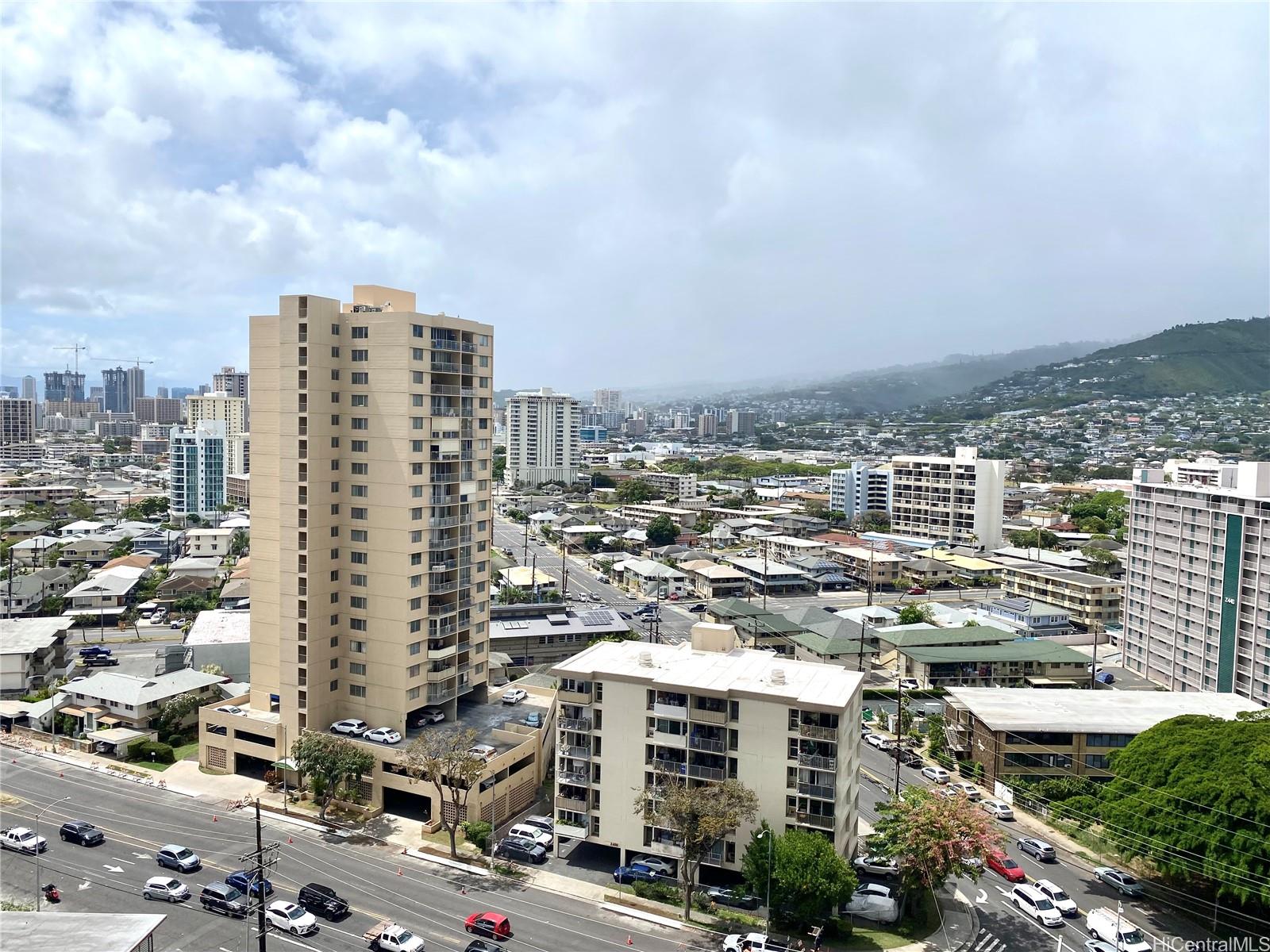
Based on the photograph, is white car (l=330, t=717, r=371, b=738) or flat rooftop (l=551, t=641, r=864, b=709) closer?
flat rooftop (l=551, t=641, r=864, b=709)

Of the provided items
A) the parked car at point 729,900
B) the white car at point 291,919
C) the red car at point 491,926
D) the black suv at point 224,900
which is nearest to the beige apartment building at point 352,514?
the black suv at point 224,900

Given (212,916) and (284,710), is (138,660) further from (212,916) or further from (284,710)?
(212,916)

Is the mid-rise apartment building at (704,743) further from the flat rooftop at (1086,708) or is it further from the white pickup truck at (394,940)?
the flat rooftop at (1086,708)

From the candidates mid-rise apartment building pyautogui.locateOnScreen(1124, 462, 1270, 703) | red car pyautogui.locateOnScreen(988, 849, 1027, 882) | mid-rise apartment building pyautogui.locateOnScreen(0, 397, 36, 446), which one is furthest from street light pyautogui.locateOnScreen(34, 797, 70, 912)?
mid-rise apartment building pyautogui.locateOnScreen(0, 397, 36, 446)

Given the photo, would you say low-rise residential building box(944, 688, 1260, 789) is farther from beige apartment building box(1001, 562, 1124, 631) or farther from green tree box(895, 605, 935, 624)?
beige apartment building box(1001, 562, 1124, 631)

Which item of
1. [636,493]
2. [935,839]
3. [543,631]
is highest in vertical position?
[636,493]

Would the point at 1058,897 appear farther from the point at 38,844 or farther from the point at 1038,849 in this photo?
the point at 38,844

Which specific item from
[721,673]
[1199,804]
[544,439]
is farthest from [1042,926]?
[544,439]
